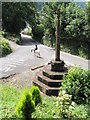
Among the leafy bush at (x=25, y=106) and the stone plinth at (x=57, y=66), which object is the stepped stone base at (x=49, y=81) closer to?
the stone plinth at (x=57, y=66)

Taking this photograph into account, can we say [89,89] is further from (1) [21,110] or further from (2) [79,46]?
(2) [79,46]

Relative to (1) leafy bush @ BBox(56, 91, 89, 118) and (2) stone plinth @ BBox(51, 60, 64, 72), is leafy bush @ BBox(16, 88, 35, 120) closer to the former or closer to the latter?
(1) leafy bush @ BBox(56, 91, 89, 118)

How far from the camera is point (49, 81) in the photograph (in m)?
6.32

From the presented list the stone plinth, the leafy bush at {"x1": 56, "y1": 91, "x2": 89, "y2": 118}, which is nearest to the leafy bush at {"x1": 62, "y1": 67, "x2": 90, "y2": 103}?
the leafy bush at {"x1": 56, "y1": 91, "x2": 89, "y2": 118}

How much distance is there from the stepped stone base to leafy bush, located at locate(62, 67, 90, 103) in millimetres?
982

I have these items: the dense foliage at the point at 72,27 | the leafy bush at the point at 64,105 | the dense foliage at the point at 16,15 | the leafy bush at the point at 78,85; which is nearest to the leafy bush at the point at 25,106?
the leafy bush at the point at 64,105

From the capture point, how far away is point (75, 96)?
5000 millimetres

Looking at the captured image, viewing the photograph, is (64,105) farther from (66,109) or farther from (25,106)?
(25,106)

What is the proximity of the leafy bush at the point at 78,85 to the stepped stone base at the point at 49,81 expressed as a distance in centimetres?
98

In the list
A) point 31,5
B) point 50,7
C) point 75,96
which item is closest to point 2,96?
point 75,96

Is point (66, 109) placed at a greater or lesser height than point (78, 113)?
greater

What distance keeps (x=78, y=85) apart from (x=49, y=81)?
5.10ft

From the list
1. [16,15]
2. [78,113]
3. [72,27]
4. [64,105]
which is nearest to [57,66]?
[78,113]

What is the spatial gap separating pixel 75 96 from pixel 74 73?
0.75m
